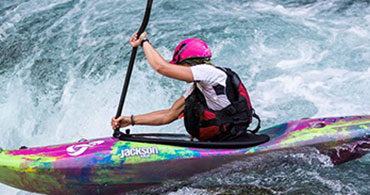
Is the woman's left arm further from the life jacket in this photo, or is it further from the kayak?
the kayak

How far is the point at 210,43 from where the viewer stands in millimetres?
6945

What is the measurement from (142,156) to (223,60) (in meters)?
3.38

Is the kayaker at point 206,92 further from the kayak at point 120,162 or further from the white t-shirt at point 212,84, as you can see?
the kayak at point 120,162

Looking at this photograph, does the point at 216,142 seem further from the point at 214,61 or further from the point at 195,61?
the point at 214,61

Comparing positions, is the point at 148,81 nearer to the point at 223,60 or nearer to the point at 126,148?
the point at 223,60

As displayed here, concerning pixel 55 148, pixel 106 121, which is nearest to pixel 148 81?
pixel 106 121

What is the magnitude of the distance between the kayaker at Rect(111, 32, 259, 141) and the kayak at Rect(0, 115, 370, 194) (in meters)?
0.16

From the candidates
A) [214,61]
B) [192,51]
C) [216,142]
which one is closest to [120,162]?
[216,142]

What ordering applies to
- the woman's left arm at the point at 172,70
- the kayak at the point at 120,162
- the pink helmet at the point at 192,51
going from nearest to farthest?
1. the woman's left arm at the point at 172,70
2. the pink helmet at the point at 192,51
3. the kayak at the point at 120,162

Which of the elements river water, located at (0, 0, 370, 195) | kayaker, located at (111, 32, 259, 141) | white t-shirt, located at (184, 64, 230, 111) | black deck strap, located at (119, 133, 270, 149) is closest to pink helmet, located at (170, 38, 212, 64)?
kayaker, located at (111, 32, 259, 141)

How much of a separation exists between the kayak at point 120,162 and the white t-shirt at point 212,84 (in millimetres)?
347

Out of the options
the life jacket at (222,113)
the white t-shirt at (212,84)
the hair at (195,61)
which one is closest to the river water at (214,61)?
the life jacket at (222,113)

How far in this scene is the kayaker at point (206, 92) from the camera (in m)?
3.14

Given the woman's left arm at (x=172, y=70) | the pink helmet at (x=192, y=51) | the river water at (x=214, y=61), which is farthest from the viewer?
the river water at (x=214, y=61)
